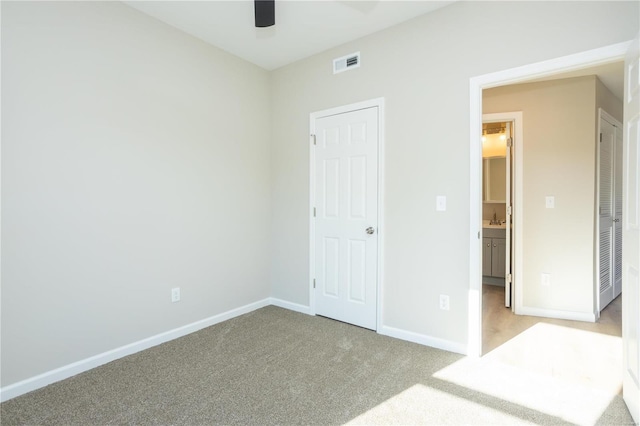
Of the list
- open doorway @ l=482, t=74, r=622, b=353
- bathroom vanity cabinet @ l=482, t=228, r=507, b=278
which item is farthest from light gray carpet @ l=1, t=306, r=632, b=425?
bathroom vanity cabinet @ l=482, t=228, r=507, b=278

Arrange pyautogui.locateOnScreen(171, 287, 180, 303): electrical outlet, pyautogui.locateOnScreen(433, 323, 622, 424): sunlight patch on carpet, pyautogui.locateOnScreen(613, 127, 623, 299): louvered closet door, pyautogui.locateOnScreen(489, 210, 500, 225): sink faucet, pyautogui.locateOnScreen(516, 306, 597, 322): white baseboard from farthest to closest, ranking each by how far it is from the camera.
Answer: pyautogui.locateOnScreen(489, 210, 500, 225): sink faucet → pyautogui.locateOnScreen(613, 127, 623, 299): louvered closet door → pyautogui.locateOnScreen(516, 306, 597, 322): white baseboard → pyautogui.locateOnScreen(171, 287, 180, 303): electrical outlet → pyautogui.locateOnScreen(433, 323, 622, 424): sunlight patch on carpet

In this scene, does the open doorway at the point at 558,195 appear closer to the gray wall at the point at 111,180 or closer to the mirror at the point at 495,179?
the mirror at the point at 495,179

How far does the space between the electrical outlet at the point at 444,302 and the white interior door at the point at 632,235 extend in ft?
3.42

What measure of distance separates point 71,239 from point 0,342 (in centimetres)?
69

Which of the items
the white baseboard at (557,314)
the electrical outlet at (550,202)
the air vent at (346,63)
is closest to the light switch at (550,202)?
the electrical outlet at (550,202)

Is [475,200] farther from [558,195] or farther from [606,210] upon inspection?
[606,210]

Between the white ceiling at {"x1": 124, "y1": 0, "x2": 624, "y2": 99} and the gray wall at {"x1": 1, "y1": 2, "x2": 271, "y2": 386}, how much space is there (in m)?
0.17

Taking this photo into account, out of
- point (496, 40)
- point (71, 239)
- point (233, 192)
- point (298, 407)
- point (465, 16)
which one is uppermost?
point (465, 16)

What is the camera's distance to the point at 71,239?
2.26m

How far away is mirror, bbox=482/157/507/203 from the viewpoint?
5.04 meters

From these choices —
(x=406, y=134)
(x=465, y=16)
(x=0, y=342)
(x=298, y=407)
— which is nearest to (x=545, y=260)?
(x=406, y=134)

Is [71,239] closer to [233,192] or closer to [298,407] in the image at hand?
[233,192]

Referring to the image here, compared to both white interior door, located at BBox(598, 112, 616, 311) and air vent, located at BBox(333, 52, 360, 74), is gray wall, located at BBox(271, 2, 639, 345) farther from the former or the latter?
white interior door, located at BBox(598, 112, 616, 311)

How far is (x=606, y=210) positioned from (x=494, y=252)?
1323 millimetres
